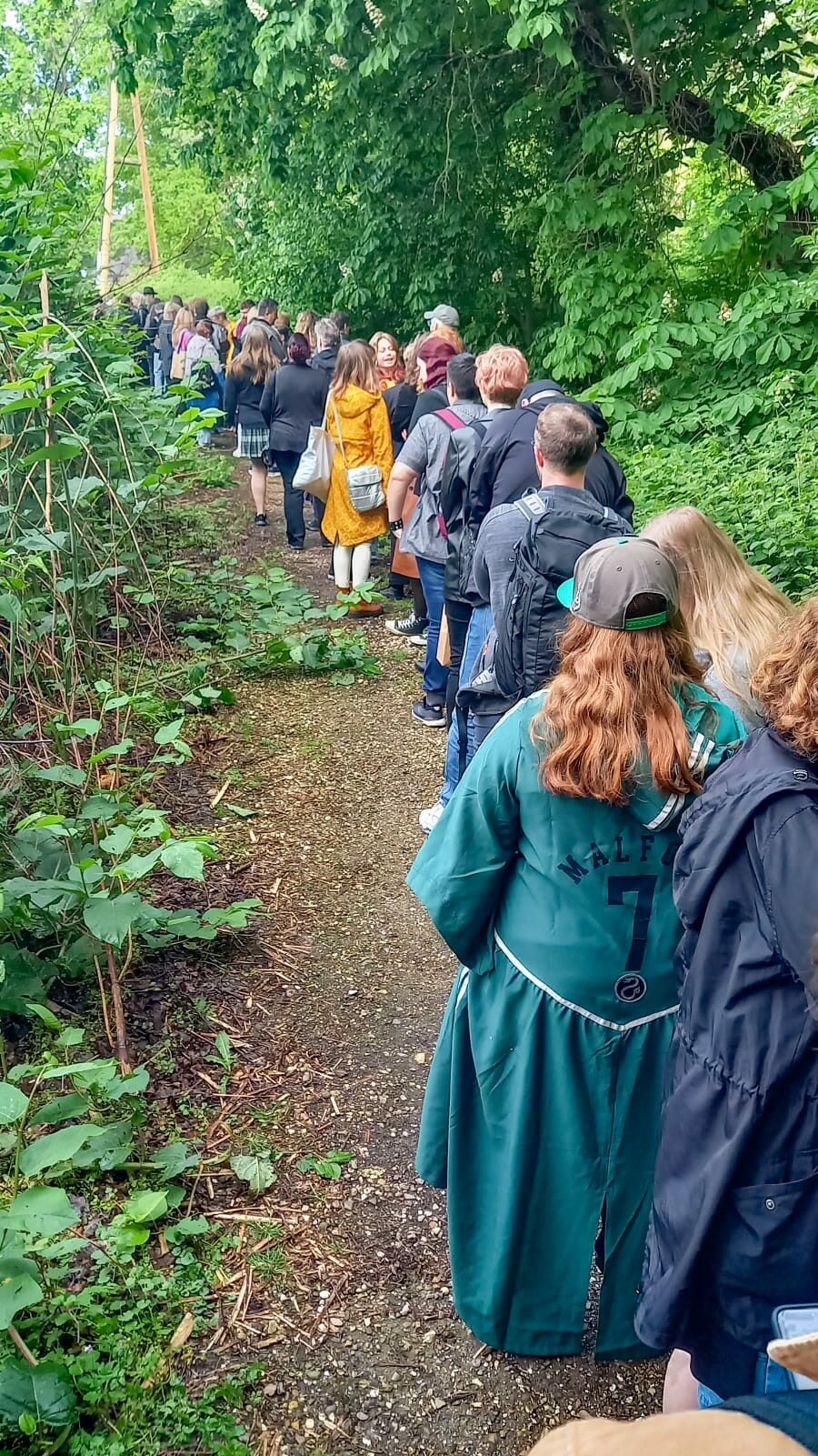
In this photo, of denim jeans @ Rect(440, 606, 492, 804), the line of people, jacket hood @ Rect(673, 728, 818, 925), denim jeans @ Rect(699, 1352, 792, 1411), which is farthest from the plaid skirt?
denim jeans @ Rect(699, 1352, 792, 1411)

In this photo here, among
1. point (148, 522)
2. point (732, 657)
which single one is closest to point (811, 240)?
point (148, 522)

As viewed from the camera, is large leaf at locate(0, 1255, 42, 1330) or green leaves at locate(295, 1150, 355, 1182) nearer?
large leaf at locate(0, 1255, 42, 1330)

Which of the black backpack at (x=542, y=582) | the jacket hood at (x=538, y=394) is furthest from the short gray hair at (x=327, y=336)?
the black backpack at (x=542, y=582)

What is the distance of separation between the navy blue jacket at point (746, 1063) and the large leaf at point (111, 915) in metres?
1.76

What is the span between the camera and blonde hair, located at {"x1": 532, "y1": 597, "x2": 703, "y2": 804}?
2150 mm

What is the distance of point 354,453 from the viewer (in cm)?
806

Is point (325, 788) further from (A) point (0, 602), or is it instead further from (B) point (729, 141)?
(B) point (729, 141)

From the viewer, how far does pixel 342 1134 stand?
336 centimetres

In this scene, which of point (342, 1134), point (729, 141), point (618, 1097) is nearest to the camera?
point (618, 1097)

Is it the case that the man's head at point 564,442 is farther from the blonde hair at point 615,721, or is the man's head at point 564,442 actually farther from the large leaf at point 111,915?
the large leaf at point 111,915

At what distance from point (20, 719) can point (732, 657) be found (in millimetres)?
3287

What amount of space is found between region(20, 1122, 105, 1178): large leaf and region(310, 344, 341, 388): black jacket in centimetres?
820

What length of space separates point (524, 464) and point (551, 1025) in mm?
2945

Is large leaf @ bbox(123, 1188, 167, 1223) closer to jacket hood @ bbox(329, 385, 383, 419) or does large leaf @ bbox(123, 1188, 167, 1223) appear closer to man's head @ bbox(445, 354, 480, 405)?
man's head @ bbox(445, 354, 480, 405)
